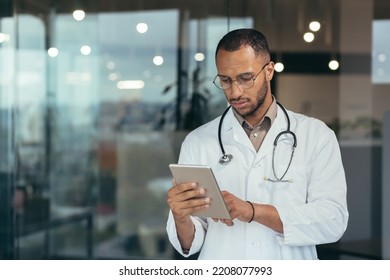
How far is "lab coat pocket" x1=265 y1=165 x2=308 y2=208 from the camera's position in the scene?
2.74 m

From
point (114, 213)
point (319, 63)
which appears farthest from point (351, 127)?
point (114, 213)

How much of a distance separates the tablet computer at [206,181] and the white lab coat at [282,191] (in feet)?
0.85

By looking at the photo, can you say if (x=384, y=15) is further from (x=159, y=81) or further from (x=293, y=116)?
(x=293, y=116)

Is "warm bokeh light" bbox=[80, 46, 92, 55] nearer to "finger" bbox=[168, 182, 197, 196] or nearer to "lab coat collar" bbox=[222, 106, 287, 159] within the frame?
"lab coat collar" bbox=[222, 106, 287, 159]

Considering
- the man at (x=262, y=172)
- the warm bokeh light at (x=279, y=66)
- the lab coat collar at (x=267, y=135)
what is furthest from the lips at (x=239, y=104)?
the warm bokeh light at (x=279, y=66)

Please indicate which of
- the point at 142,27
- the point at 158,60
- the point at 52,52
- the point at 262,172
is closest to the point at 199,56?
the point at 158,60

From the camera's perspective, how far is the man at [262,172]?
104 inches

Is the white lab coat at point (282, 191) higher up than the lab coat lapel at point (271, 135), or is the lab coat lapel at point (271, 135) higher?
the lab coat lapel at point (271, 135)

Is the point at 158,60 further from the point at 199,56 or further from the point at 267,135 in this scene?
the point at 267,135

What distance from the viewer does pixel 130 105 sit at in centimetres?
507

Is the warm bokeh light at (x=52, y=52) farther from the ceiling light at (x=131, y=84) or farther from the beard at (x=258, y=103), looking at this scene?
the beard at (x=258, y=103)

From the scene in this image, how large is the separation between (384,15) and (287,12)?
644 millimetres

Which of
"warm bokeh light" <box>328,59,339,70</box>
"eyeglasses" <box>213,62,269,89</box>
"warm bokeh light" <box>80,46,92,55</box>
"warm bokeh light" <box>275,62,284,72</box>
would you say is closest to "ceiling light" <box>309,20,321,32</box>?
"warm bokeh light" <box>328,59,339,70</box>

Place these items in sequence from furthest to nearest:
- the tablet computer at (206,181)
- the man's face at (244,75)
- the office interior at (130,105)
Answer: the office interior at (130,105)
the man's face at (244,75)
the tablet computer at (206,181)
